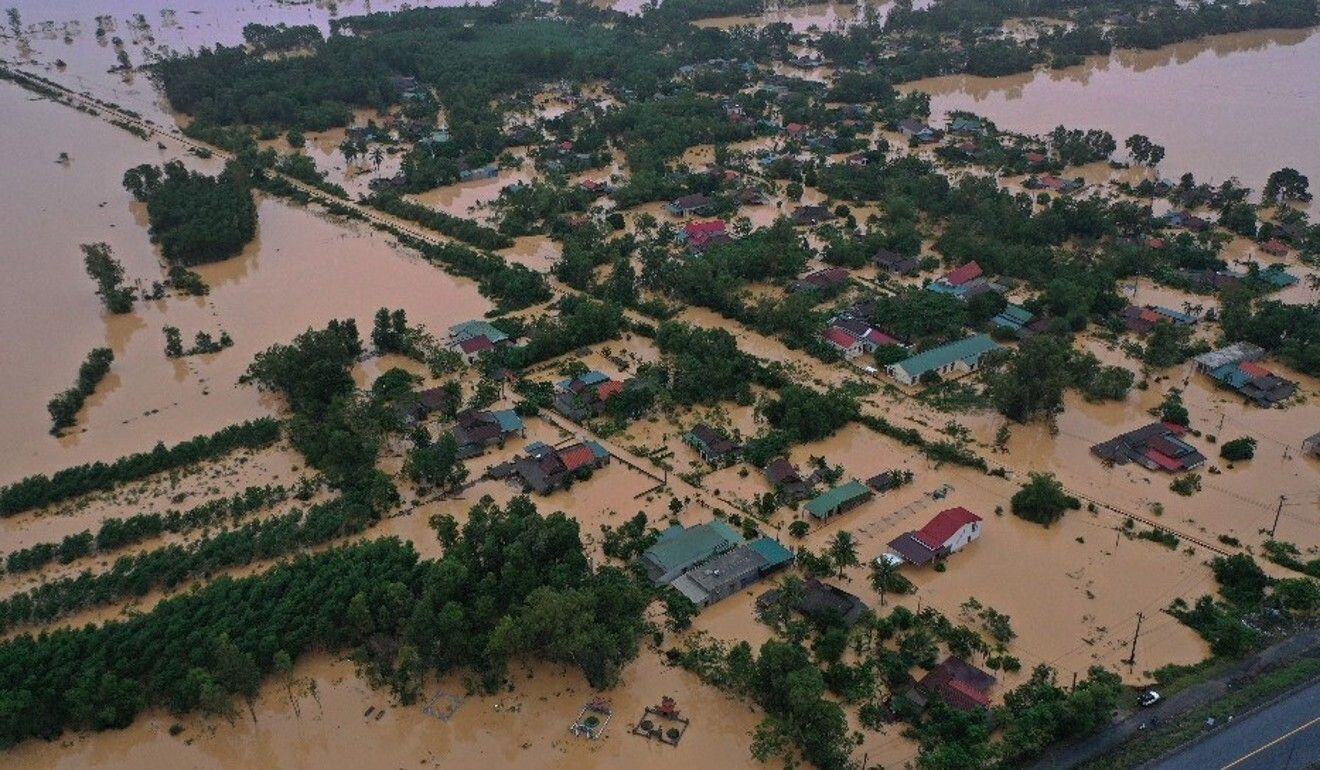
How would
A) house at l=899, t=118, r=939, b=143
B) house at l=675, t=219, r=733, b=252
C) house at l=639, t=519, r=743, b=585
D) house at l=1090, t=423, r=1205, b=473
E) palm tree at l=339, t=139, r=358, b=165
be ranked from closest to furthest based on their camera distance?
house at l=639, t=519, r=743, b=585, house at l=1090, t=423, r=1205, b=473, house at l=675, t=219, r=733, b=252, palm tree at l=339, t=139, r=358, b=165, house at l=899, t=118, r=939, b=143

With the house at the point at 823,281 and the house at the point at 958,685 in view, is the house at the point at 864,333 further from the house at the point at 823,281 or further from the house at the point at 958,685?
the house at the point at 958,685

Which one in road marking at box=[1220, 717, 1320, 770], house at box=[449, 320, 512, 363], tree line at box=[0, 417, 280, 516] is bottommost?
road marking at box=[1220, 717, 1320, 770]

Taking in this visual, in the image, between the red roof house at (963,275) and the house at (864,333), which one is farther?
the red roof house at (963,275)

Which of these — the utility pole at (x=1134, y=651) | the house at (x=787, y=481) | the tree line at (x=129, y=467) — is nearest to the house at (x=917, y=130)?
the house at (x=787, y=481)

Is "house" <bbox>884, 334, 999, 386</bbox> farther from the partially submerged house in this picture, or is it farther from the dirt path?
the dirt path

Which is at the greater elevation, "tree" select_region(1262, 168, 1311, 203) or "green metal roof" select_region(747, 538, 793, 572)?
"tree" select_region(1262, 168, 1311, 203)

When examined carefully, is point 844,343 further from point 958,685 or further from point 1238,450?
point 958,685

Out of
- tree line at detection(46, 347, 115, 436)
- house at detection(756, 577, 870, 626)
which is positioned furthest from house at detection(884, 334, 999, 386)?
tree line at detection(46, 347, 115, 436)
